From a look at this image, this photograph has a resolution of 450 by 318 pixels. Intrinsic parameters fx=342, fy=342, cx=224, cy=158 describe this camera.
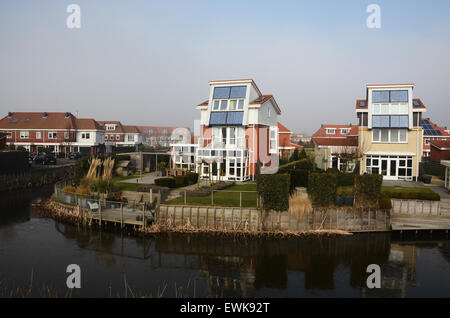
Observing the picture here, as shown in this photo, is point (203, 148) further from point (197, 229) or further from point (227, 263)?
point (227, 263)

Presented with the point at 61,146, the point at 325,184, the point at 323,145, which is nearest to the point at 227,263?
the point at 325,184

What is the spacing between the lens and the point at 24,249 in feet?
52.1

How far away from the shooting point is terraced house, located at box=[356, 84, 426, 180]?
28578mm

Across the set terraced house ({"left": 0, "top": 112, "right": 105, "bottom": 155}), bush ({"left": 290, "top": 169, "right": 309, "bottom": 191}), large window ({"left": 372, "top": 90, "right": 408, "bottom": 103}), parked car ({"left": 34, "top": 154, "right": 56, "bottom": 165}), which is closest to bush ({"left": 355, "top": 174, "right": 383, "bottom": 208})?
bush ({"left": 290, "top": 169, "right": 309, "bottom": 191})

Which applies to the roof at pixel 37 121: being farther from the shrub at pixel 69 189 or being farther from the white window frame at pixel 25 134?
the shrub at pixel 69 189

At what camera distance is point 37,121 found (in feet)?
185

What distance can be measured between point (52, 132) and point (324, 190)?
50.0 m

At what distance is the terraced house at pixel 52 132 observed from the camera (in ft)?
179

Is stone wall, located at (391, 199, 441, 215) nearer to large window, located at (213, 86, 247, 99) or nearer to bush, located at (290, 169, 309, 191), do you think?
bush, located at (290, 169, 309, 191)

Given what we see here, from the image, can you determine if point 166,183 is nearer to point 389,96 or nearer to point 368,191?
point 368,191

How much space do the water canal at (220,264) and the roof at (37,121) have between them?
1601 inches

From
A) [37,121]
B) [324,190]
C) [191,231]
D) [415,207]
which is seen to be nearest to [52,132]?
[37,121]
